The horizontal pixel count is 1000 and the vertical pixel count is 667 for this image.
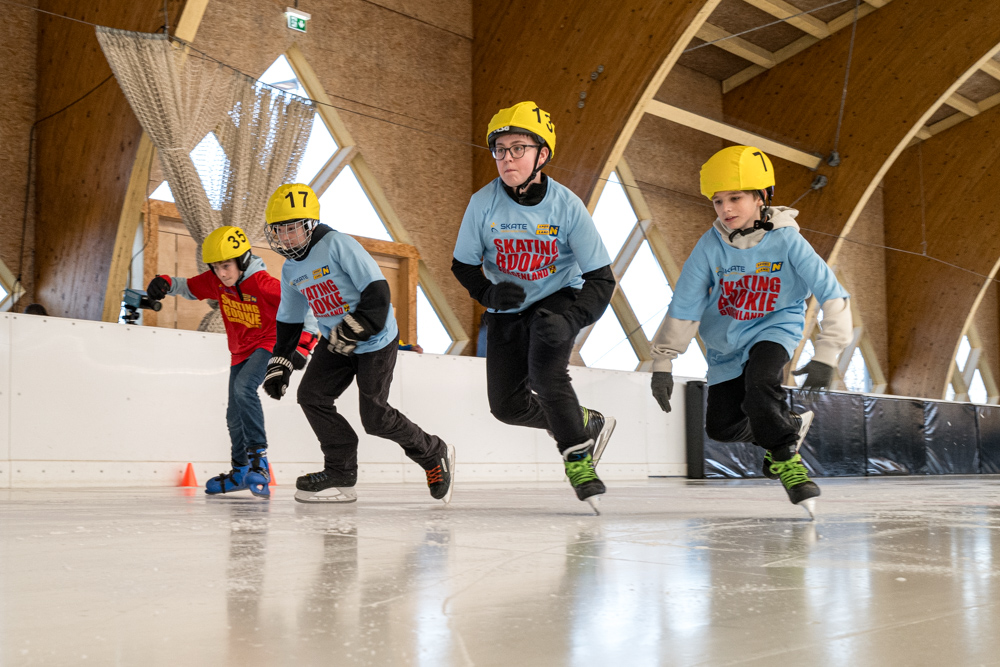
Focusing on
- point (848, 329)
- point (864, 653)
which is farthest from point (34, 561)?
point (848, 329)

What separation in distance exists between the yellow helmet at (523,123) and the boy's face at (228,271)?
202 centimetres

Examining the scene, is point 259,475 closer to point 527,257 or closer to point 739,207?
point 527,257

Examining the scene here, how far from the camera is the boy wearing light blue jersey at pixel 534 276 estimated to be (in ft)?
10.8

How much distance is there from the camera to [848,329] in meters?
3.23

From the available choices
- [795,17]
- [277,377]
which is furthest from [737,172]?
[795,17]

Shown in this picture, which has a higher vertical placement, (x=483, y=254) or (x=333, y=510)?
(x=483, y=254)

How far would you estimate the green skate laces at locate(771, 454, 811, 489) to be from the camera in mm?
2994

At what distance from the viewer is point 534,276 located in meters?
3.46

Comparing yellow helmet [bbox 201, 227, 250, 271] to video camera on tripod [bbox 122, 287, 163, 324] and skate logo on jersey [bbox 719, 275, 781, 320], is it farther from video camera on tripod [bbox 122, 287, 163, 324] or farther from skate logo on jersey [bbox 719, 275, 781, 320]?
skate logo on jersey [bbox 719, 275, 781, 320]

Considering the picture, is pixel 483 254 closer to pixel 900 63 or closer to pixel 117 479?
pixel 117 479

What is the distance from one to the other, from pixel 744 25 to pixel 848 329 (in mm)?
11860

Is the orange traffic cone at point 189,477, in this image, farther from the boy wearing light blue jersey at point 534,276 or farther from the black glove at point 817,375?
the black glove at point 817,375

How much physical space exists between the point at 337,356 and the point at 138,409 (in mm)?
3032

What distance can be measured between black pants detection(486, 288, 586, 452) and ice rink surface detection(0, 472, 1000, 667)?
93 centimetres
